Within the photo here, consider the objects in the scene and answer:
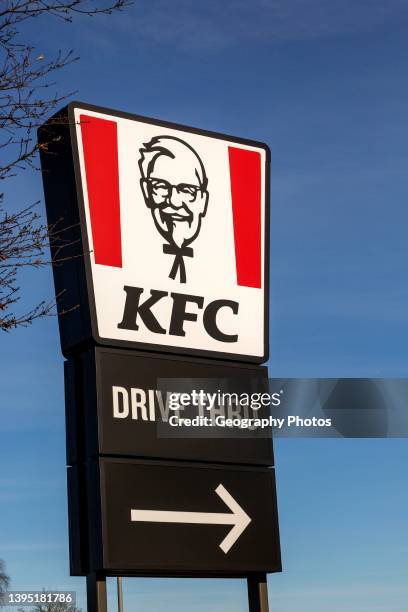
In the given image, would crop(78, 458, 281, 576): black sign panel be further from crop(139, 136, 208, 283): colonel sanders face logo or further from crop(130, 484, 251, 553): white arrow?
crop(139, 136, 208, 283): colonel sanders face logo

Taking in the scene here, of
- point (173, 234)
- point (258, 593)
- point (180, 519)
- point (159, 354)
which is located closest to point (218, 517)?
Result: point (180, 519)

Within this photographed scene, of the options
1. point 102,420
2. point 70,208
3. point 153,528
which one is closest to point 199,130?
point 70,208

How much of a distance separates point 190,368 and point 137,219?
158 cm

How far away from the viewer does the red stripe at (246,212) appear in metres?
11.8

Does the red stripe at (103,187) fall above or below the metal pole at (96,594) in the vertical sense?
above

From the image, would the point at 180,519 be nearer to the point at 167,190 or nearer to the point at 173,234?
the point at 173,234

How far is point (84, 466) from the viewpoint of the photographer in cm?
1051

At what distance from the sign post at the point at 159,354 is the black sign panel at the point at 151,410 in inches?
0.5

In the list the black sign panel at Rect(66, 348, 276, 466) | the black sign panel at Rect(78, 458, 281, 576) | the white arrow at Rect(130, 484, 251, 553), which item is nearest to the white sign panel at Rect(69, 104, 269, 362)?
the black sign panel at Rect(66, 348, 276, 466)

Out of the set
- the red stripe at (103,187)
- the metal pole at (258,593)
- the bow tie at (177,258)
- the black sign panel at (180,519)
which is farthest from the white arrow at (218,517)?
the red stripe at (103,187)

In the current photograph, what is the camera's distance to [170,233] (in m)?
11.3

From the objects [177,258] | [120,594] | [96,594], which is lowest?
[96,594]

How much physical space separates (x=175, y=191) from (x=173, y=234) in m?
0.47

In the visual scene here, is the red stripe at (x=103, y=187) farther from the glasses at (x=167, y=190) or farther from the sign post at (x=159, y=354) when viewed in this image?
the glasses at (x=167, y=190)
